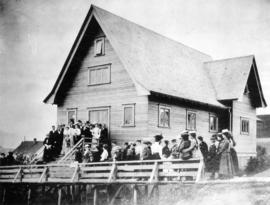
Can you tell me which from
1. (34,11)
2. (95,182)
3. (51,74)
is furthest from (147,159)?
(51,74)

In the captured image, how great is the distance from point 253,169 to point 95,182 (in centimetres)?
1603

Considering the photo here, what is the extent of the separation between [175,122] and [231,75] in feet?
26.2

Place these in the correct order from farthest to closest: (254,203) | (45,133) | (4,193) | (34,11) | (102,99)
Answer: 1. (102,99)
2. (45,133)
3. (4,193)
4. (34,11)
5. (254,203)

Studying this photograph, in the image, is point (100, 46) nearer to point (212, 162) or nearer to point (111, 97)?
point (111, 97)

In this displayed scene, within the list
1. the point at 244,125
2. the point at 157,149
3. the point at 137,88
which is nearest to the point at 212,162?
the point at 157,149

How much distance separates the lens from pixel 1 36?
16438 mm

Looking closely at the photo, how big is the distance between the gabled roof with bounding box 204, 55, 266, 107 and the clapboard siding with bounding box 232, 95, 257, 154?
0.86 meters

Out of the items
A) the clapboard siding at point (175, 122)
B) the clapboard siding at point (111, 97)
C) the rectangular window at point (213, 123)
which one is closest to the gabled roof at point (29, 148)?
the clapboard siding at point (111, 97)

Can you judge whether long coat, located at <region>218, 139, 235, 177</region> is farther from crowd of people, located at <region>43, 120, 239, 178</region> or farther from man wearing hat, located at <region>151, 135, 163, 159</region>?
man wearing hat, located at <region>151, 135, 163, 159</region>

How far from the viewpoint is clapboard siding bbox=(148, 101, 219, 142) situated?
76.6ft

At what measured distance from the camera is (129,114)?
23828mm

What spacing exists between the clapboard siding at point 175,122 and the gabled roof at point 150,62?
34.8 inches

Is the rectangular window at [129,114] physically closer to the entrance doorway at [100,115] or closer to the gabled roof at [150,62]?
the entrance doorway at [100,115]

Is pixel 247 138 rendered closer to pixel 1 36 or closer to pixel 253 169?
pixel 253 169
